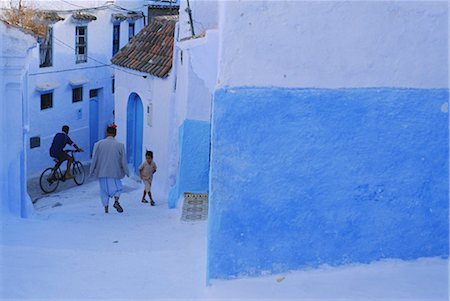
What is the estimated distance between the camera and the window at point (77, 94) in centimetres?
2228

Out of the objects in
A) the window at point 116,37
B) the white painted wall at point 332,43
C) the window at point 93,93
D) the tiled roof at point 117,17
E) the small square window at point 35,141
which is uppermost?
the tiled roof at point 117,17

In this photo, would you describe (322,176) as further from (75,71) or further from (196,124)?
(75,71)

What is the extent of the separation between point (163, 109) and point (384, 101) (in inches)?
429

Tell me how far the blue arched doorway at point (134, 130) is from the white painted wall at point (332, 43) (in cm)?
1332

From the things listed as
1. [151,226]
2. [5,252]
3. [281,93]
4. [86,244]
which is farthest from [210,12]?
[281,93]

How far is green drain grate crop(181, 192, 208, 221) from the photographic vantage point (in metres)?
10.4

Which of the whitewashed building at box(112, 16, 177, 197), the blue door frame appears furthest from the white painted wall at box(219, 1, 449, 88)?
the blue door frame

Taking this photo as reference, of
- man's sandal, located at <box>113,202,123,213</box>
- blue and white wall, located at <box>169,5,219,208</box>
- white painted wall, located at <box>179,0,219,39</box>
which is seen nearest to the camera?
man's sandal, located at <box>113,202,123,213</box>

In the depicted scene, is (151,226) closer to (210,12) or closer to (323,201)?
(210,12)

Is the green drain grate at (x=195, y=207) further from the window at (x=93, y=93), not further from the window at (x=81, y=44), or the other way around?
the window at (x=93, y=93)

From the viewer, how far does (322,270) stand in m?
5.45

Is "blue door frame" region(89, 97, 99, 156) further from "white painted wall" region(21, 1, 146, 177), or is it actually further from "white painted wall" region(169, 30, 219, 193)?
"white painted wall" region(169, 30, 219, 193)

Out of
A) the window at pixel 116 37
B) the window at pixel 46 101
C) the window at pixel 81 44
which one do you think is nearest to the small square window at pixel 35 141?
the window at pixel 46 101

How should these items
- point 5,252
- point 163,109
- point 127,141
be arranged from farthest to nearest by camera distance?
point 127,141 → point 163,109 → point 5,252
